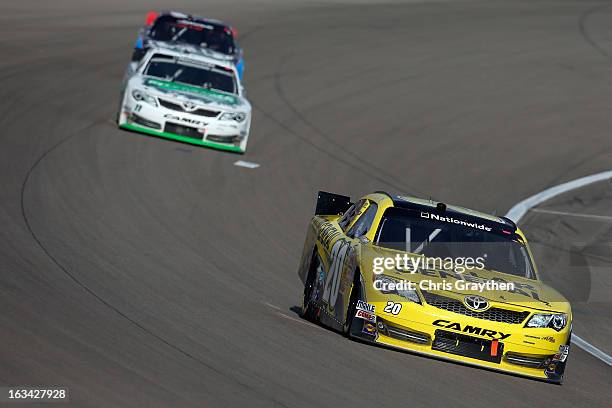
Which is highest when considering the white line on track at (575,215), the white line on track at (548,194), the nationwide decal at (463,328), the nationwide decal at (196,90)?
the nationwide decal at (463,328)

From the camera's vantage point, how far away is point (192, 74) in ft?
72.3

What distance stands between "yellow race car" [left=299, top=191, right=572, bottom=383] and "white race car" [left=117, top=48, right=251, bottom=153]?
32.7ft

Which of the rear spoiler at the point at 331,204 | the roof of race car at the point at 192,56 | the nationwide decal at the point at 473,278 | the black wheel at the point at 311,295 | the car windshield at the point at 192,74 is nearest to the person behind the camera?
the nationwide decal at the point at 473,278

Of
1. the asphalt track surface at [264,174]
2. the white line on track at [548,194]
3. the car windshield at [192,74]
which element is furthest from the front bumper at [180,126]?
the white line on track at [548,194]

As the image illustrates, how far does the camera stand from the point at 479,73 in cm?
3062

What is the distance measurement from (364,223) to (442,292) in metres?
1.54

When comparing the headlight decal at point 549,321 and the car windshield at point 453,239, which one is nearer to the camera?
the headlight decal at point 549,321

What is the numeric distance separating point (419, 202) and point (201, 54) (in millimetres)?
12307

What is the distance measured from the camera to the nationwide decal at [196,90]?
21.1m

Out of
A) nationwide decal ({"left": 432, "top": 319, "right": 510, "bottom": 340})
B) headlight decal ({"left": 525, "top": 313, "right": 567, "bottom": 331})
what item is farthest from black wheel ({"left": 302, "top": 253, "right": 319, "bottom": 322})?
headlight decal ({"left": 525, "top": 313, "right": 567, "bottom": 331})

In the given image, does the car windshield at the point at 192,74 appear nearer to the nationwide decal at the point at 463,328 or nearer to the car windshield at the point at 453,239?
the car windshield at the point at 453,239

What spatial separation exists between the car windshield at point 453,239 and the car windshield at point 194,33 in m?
15.4

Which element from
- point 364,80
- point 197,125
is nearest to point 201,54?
point 197,125

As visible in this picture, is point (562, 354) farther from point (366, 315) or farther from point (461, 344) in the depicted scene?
point (366, 315)
